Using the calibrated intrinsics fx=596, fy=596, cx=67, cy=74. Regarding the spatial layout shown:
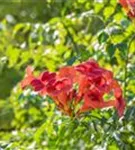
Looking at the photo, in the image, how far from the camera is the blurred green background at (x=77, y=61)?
1862mm

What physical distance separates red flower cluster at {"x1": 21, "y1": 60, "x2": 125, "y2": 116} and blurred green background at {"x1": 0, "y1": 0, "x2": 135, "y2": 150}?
0.35ft

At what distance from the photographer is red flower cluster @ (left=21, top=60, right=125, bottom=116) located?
1603 millimetres

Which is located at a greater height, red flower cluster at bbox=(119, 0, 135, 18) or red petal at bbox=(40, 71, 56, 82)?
red flower cluster at bbox=(119, 0, 135, 18)

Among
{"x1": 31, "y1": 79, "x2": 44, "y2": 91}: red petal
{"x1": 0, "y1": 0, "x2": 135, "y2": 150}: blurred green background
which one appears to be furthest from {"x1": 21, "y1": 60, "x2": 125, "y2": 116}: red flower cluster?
{"x1": 0, "y1": 0, "x2": 135, "y2": 150}: blurred green background

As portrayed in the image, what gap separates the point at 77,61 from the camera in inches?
81.6

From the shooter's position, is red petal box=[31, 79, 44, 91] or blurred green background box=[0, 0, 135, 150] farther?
blurred green background box=[0, 0, 135, 150]

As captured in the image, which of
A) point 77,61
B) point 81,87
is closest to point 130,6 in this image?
point 81,87

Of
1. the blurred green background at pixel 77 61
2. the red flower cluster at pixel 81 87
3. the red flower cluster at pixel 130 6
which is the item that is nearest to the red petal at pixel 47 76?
the red flower cluster at pixel 81 87

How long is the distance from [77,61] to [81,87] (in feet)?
1.52

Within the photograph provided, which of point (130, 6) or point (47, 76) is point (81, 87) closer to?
point (47, 76)

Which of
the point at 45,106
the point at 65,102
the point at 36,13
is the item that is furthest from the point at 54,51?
Answer: the point at 36,13

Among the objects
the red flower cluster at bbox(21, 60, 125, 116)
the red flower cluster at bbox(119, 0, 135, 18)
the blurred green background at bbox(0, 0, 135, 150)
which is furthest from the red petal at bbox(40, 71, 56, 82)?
the red flower cluster at bbox(119, 0, 135, 18)

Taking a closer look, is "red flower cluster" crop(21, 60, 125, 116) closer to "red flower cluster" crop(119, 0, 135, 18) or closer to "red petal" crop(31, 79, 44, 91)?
"red petal" crop(31, 79, 44, 91)

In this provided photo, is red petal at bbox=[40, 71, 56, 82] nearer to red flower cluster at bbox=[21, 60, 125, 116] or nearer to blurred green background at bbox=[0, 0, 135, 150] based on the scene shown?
red flower cluster at bbox=[21, 60, 125, 116]
